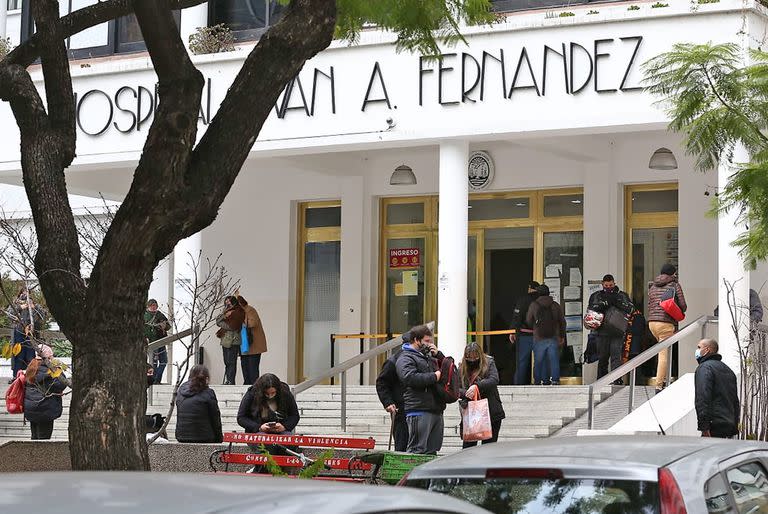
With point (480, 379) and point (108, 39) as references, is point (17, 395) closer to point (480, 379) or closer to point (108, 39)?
point (480, 379)

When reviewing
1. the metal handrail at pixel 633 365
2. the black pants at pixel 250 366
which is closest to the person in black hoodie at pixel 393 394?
the metal handrail at pixel 633 365

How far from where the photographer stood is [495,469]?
5.10 metres

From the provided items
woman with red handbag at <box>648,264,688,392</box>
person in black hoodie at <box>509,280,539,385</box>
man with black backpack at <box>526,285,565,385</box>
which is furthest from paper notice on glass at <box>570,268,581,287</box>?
woman with red handbag at <box>648,264,688,392</box>

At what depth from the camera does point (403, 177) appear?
22.8m

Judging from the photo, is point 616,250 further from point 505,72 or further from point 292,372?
point 292,372

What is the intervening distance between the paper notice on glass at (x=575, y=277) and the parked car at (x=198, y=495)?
18311 millimetres

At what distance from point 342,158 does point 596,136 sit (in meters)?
4.83

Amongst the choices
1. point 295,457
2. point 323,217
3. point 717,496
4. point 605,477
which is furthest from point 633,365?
point 605,477

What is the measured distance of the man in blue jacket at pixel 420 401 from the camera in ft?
42.0

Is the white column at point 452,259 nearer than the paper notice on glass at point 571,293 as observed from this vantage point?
Yes

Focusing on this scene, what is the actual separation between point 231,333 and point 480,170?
4.98m

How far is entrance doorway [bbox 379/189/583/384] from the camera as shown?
21.6 meters

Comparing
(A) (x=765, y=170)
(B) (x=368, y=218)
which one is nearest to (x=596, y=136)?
(B) (x=368, y=218)

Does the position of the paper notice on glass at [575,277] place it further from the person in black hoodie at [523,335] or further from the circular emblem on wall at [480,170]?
the person in black hoodie at [523,335]
